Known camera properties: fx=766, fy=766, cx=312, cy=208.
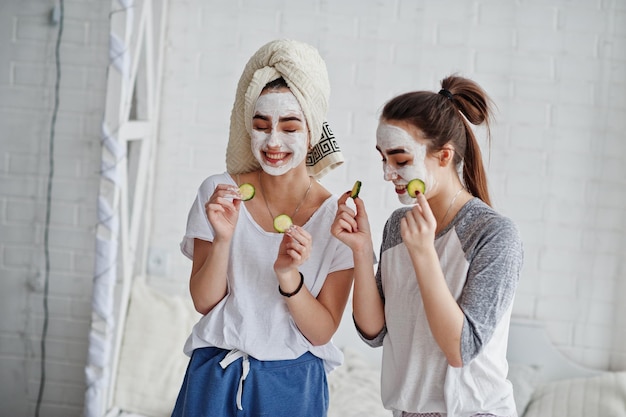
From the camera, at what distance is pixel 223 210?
1.54 meters

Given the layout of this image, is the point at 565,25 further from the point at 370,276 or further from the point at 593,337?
the point at 370,276

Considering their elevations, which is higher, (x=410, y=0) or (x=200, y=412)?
(x=410, y=0)

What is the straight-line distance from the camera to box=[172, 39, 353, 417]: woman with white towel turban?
1.56 meters

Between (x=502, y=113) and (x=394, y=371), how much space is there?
6.03 feet

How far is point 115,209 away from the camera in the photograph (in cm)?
261

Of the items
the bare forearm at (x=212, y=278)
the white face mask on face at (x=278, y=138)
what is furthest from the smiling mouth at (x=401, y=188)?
the bare forearm at (x=212, y=278)

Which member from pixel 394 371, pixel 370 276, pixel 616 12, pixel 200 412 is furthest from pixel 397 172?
pixel 616 12

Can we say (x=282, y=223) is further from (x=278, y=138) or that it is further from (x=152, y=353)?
(x=152, y=353)

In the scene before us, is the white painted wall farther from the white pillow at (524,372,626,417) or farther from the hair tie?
the hair tie

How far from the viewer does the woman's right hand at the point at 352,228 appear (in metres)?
1.49

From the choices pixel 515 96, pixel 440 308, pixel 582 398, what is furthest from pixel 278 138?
pixel 582 398

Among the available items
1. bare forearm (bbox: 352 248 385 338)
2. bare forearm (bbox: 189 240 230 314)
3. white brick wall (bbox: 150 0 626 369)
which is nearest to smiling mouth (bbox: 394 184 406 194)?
bare forearm (bbox: 352 248 385 338)

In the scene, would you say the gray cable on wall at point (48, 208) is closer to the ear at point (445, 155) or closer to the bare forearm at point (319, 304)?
the bare forearm at point (319, 304)

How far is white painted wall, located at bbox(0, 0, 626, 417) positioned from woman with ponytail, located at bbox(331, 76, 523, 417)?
1.59 meters
